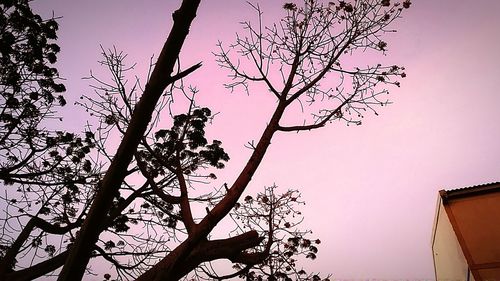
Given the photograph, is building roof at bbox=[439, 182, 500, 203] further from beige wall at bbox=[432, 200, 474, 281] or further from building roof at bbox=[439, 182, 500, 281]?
beige wall at bbox=[432, 200, 474, 281]

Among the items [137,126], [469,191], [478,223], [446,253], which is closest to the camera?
[137,126]

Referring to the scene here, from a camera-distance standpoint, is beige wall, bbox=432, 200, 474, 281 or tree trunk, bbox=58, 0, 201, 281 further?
beige wall, bbox=432, 200, 474, 281

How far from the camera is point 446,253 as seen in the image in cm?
724

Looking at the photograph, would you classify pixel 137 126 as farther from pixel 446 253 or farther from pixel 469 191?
pixel 446 253

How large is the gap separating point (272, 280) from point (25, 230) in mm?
5241

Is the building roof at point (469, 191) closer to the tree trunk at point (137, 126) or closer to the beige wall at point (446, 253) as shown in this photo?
the beige wall at point (446, 253)

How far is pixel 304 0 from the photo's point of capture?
21.7ft

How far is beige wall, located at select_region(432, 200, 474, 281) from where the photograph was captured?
19.7ft

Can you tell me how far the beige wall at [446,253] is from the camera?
6008 millimetres

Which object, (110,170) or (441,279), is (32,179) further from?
(441,279)

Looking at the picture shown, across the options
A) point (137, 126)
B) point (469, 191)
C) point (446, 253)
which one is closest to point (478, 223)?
point (469, 191)

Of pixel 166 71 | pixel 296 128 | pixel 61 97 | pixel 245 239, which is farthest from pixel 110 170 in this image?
pixel 61 97

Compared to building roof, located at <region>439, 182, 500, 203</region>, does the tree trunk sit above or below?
below

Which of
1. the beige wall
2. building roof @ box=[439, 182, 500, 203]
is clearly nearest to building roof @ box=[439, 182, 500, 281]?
building roof @ box=[439, 182, 500, 203]
